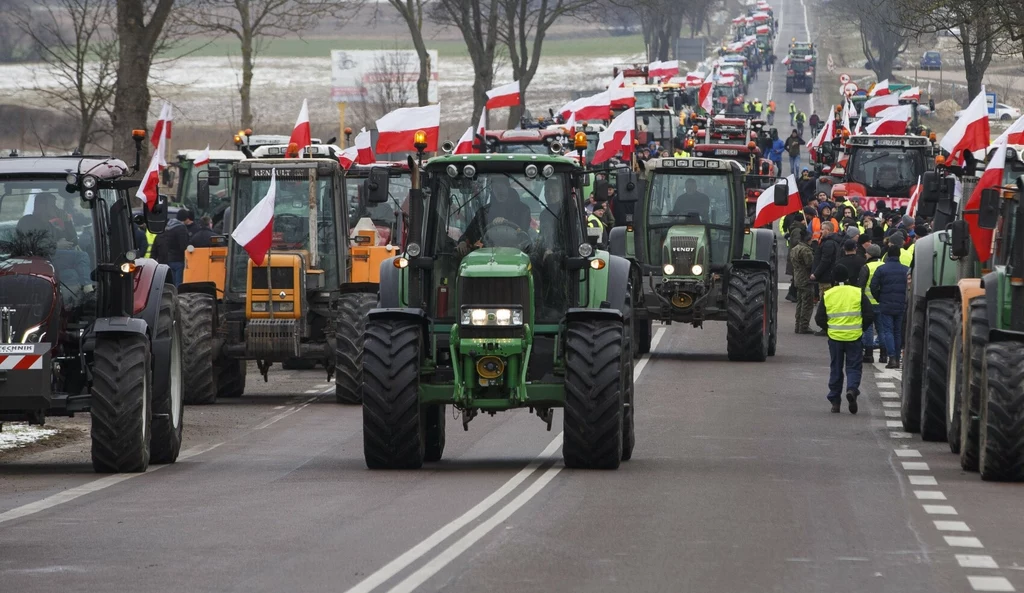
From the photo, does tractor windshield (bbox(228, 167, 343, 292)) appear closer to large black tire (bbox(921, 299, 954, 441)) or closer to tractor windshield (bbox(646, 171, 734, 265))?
tractor windshield (bbox(646, 171, 734, 265))

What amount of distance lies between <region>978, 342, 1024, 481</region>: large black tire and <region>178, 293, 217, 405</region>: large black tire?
9.56 meters

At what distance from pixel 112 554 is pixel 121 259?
16.1 ft

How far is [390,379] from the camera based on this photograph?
595 inches

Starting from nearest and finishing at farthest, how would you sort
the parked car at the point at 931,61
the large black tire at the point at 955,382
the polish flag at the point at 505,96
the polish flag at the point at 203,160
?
the large black tire at the point at 955,382 < the polish flag at the point at 203,160 < the polish flag at the point at 505,96 < the parked car at the point at 931,61

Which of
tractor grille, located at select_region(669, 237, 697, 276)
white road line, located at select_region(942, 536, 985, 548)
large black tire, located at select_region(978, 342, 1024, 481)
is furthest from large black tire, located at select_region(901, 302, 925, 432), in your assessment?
white road line, located at select_region(942, 536, 985, 548)

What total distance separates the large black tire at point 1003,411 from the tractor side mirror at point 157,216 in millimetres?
7077

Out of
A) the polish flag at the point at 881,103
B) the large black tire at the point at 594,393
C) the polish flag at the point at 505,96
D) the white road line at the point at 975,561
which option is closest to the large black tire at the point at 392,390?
the large black tire at the point at 594,393

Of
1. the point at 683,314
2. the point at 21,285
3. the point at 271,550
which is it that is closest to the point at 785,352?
the point at 683,314

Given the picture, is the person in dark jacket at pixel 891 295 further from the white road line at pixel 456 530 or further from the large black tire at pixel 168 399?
the large black tire at pixel 168 399

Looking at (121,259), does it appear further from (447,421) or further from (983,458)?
(983,458)

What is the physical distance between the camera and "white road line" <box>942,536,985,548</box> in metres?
11.5

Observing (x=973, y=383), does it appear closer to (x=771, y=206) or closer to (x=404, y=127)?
(x=404, y=127)

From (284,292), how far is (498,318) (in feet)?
21.9

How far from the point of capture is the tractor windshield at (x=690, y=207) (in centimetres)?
2742
